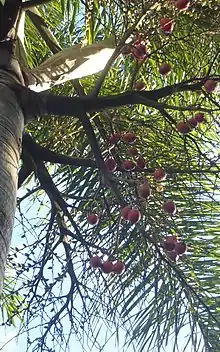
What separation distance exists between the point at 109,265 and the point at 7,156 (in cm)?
32

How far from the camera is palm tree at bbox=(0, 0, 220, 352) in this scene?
3.80ft

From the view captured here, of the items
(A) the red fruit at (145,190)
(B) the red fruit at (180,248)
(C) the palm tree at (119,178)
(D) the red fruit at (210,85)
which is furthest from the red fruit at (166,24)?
(B) the red fruit at (180,248)

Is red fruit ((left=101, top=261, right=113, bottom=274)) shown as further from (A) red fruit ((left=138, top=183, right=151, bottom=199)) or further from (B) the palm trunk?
(B) the palm trunk

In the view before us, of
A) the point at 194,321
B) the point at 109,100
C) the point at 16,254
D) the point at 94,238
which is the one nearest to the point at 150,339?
the point at 194,321

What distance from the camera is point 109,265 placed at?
114 cm

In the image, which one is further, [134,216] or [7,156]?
[134,216]

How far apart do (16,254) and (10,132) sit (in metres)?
0.43

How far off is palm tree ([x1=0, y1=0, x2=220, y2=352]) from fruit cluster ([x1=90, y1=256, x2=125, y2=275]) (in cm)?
2

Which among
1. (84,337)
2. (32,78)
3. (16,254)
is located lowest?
(84,337)

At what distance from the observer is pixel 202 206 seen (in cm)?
167

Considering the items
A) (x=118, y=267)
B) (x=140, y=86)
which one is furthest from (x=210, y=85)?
(x=118, y=267)

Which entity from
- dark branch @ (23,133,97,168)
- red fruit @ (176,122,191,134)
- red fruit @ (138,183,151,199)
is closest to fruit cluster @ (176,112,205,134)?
red fruit @ (176,122,191,134)

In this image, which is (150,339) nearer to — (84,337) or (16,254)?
(84,337)

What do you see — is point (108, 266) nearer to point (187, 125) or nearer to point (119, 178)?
point (119, 178)
